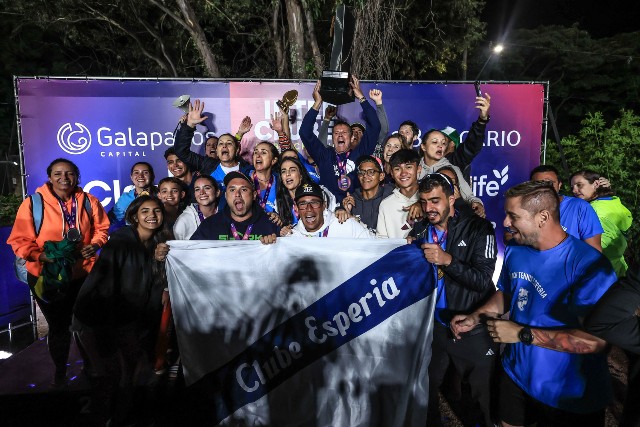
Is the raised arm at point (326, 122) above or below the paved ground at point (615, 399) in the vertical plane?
above

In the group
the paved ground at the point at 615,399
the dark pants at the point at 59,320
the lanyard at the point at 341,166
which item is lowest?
the paved ground at the point at 615,399

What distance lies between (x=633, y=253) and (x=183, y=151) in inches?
315

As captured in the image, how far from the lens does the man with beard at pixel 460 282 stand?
3014 mm

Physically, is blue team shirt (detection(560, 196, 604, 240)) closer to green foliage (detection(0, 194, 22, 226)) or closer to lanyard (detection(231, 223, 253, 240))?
lanyard (detection(231, 223, 253, 240))

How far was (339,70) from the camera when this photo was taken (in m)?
5.51

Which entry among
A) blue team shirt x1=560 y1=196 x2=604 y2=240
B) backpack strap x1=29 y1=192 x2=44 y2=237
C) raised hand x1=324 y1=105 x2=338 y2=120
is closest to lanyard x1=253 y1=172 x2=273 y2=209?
raised hand x1=324 y1=105 x2=338 y2=120

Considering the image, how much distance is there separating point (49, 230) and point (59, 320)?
0.89 m

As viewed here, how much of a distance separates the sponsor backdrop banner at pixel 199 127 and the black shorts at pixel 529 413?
4.25 m

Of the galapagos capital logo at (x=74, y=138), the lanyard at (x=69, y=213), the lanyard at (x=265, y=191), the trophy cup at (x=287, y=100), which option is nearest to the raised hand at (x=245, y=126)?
the trophy cup at (x=287, y=100)

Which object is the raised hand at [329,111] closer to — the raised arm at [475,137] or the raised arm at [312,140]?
the raised arm at [312,140]

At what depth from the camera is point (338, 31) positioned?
5840mm

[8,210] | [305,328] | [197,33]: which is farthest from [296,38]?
[8,210]

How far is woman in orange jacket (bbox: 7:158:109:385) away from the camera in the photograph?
4.27 meters

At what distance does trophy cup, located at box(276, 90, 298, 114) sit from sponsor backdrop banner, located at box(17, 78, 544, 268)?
0.24ft
